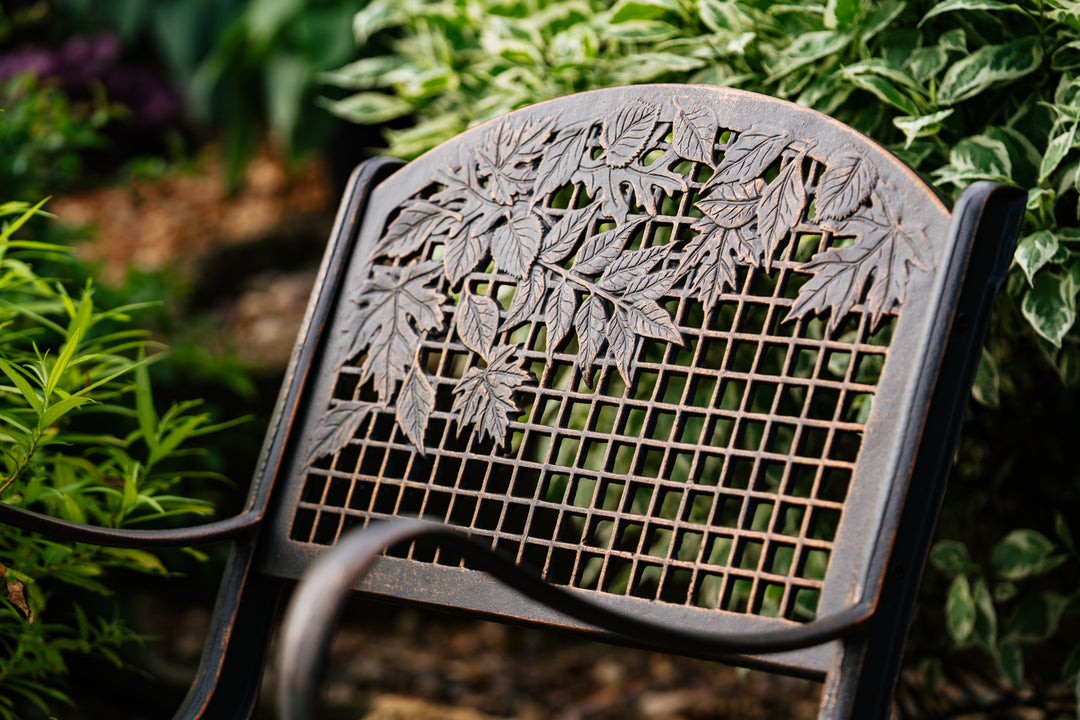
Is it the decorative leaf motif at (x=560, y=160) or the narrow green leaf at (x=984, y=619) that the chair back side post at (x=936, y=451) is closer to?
Result: the decorative leaf motif at (x=560, y=160)

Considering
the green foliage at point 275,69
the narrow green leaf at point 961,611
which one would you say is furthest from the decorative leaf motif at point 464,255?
the green foliage at point 275,69

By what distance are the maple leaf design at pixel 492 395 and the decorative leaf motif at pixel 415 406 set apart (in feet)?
0.11

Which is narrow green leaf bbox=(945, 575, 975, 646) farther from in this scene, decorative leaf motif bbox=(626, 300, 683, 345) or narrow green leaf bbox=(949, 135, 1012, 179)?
decorative leaf motif bbox=(626, 300, 683, 345)

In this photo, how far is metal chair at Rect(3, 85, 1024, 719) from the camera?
723 millimetres

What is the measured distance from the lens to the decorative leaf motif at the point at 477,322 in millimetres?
979

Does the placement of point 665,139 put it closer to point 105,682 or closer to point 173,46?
point 105,682

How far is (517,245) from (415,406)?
0.21m

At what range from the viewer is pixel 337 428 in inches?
40.4

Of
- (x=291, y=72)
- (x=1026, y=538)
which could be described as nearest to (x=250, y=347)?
(x=291, y=72)

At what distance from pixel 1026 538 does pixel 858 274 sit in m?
0.76

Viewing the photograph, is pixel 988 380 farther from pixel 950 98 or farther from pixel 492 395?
pixel 492 395

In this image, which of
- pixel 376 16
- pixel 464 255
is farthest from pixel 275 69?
pixel 464 255

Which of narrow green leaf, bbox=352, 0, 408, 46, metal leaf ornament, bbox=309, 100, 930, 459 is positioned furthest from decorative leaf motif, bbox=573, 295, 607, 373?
narrow green leaf, bbox=352, 0, 408, 46

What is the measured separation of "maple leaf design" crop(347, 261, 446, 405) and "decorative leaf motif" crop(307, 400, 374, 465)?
31mm
